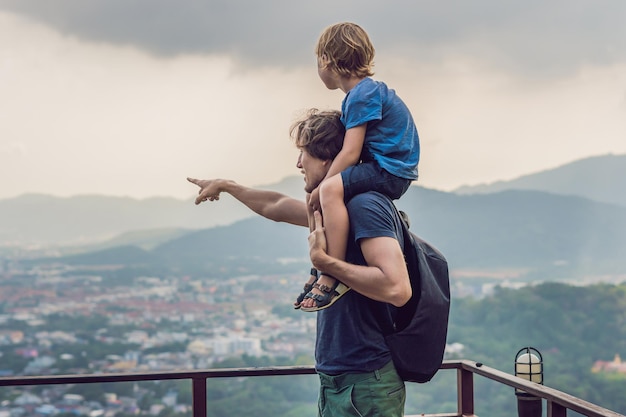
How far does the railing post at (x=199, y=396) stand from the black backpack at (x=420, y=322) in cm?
163

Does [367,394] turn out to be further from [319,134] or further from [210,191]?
[210,191]

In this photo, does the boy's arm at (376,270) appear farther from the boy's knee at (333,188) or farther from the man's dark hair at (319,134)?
the man's dark hair at (319,134)

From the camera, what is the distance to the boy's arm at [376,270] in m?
1.81

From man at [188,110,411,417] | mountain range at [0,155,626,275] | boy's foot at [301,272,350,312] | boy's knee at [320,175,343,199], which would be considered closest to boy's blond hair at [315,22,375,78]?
man at [188,110,411,417]

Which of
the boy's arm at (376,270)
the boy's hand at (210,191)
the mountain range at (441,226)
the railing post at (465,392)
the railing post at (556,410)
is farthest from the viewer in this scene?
the mountain range at (441,226)

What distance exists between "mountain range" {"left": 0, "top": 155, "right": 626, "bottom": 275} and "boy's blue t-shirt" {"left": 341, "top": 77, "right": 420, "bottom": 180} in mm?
27979

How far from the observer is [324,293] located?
6.17ft

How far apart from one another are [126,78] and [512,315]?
19.1 m

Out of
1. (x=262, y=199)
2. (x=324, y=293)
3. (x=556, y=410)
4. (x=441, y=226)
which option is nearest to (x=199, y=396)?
(x=262, y=199)

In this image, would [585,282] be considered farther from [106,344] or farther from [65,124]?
[65,124]

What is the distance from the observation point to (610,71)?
3588 centimetres

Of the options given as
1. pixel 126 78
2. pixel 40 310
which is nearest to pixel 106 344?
pixel 40 310

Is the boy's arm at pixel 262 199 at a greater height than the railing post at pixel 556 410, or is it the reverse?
the boy's arm at pixel 262 199

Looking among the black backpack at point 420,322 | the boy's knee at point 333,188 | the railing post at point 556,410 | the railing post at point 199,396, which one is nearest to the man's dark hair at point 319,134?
the boy's knee at point 333,188
